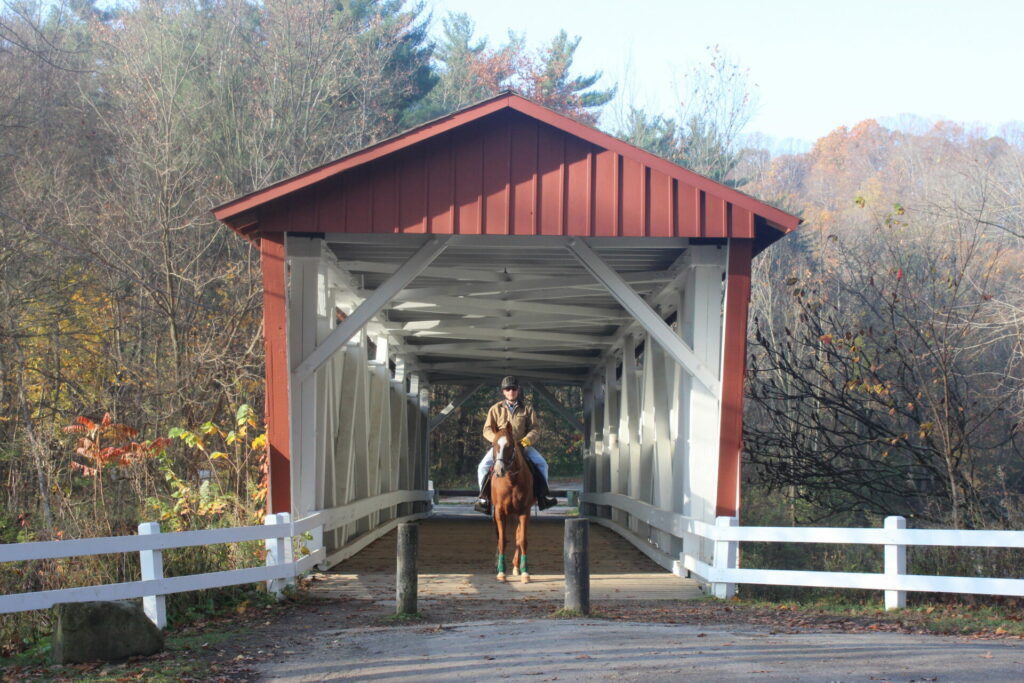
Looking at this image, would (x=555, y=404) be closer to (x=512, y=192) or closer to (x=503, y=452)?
(x=503, y=452)

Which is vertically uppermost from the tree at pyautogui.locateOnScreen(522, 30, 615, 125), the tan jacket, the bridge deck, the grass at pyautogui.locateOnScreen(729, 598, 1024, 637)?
the tree at pyautogui.locateOnScreen(522, 30, 615, 125)

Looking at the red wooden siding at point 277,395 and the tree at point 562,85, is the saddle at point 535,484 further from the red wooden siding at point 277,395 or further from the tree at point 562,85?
the tree at point 562,85

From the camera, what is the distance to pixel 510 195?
37.3 ft

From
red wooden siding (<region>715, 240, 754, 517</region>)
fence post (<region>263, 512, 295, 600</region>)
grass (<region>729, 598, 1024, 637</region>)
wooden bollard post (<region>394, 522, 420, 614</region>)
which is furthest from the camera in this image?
red wooden siding (<region>715, 240, 754, 517</region>)

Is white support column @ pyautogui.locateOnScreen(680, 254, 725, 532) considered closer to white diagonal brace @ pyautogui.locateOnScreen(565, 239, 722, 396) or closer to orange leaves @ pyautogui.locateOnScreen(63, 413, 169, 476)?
white diagonal brace @ pyautogui.locateOnScreen(565, 239, 722, 396)

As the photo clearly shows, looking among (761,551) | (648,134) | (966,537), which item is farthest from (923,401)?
(648,134)

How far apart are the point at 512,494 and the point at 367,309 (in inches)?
96.6

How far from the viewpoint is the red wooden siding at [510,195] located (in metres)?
11.3

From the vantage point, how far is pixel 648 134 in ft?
118

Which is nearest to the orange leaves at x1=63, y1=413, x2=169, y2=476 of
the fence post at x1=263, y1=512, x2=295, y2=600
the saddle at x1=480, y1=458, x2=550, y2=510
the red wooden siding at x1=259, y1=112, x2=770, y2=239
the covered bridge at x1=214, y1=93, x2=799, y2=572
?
the covered bridge at x1=214, y1=93, x2=799, y2=572

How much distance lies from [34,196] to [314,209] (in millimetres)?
11737

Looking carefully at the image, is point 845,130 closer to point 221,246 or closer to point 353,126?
point 353,126

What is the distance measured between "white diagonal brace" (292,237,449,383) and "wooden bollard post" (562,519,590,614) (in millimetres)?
3747

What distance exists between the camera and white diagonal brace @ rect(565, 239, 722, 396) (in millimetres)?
11641
